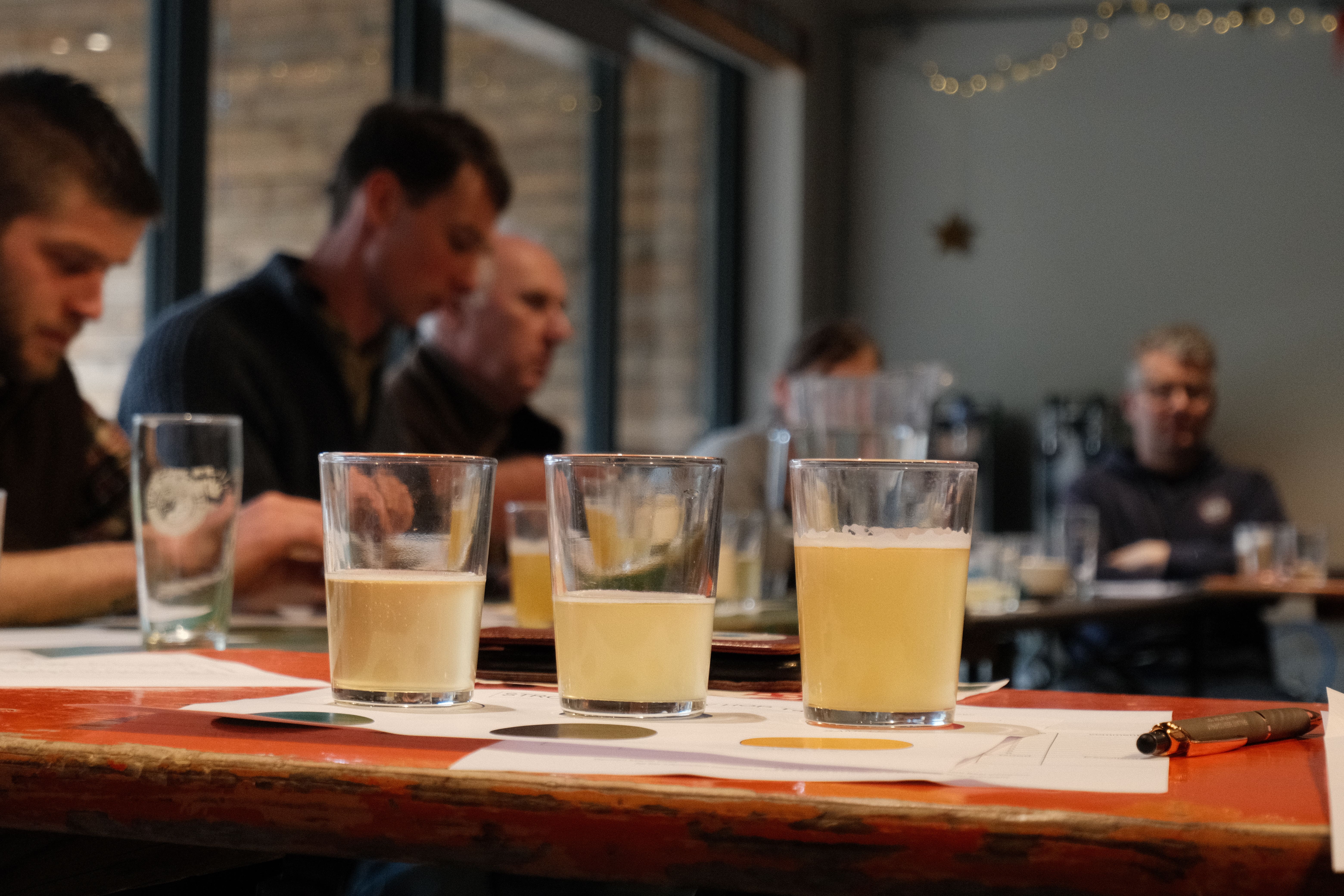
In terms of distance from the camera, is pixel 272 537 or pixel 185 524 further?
pixel 272 537

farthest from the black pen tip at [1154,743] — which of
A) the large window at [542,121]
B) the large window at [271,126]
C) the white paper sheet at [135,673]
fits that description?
the large window at [542,121]

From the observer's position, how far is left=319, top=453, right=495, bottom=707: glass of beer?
0.80 metres

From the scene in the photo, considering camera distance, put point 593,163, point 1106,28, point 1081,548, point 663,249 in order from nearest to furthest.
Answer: point 1081,548 < point 593,163 < point 663,249 < point 1106,28

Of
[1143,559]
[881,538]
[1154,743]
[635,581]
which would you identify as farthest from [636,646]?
[1143,559]

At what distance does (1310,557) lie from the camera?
4172 millimetres

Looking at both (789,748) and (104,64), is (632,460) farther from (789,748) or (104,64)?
(104,64)

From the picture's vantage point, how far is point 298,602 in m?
1.72

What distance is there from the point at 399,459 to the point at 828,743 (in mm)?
285

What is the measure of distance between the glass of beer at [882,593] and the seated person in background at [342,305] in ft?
4.71

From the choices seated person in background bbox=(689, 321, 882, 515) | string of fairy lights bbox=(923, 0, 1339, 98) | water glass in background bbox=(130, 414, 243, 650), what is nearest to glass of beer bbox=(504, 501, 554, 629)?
water glass in background bbox=(130, 414, 243, 650)

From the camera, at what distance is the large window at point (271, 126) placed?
11.6 feet

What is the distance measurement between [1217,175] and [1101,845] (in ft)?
19.9

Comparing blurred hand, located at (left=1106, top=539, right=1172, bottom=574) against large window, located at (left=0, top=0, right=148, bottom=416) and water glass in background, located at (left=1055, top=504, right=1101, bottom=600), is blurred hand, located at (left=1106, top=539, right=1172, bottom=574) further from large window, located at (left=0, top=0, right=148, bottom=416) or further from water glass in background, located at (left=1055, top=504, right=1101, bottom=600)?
large window, located at (left=0, top=0, right=148, bottom=416)

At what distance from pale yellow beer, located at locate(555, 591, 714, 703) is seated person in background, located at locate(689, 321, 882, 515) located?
2.76 m
